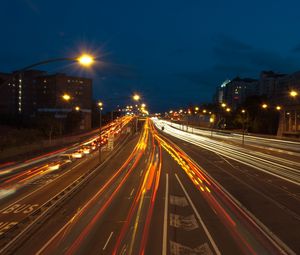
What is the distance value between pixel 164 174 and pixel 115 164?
1220cm

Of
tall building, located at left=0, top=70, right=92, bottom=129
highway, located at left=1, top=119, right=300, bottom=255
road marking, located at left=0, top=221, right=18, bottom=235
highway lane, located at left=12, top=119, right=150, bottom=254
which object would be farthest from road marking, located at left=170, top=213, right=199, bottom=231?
tall building, located at left=0, top=70, right=92, bottom=129

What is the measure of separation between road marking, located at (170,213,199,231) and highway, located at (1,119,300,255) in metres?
0.05

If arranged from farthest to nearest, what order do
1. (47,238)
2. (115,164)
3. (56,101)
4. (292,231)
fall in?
(56,101) < (115,164) < (292,231) < (47,238)

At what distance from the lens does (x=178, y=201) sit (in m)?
24.0

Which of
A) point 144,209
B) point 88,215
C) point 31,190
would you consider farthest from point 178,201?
point 31,190

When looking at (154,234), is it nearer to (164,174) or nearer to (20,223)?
(20,223)

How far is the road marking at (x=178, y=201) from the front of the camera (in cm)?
2302

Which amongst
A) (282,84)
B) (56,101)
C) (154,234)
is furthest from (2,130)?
(56,101)

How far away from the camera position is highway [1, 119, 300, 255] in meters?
14.5

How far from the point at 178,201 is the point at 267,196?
620cm

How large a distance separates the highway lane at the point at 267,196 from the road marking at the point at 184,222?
3303mm

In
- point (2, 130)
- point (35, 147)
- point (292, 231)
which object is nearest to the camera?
point (292, 231)

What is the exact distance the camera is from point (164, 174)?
3750 cm

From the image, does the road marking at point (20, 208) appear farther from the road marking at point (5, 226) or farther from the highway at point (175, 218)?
the road marking at point (5, 226)
